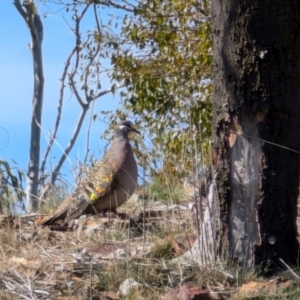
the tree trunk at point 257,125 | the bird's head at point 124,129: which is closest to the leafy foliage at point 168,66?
the bird's head at point 124,129

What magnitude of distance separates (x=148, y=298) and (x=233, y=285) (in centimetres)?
58

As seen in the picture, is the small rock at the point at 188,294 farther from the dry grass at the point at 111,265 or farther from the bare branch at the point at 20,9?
the bare branch at the point at 20,9

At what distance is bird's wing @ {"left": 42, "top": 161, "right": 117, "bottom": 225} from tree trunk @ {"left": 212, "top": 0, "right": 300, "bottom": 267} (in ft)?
7.00

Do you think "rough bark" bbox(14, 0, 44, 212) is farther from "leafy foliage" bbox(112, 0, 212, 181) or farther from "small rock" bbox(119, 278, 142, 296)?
"small rock" bbox(119, 278, 142, 296)

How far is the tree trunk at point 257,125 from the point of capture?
18.3 ft

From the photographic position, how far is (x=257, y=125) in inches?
222

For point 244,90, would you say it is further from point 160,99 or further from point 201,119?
point 160,99

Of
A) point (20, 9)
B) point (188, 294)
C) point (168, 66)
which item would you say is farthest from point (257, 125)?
point (20, 9)

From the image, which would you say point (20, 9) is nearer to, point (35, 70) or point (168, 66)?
point (35, 70)

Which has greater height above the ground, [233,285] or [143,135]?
[143,135]

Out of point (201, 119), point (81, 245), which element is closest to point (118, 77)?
point (201, 119)

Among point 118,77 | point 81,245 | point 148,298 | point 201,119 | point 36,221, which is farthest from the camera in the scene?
point 118,77

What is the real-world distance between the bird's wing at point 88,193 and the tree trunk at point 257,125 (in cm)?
213

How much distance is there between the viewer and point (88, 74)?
57.0ft
